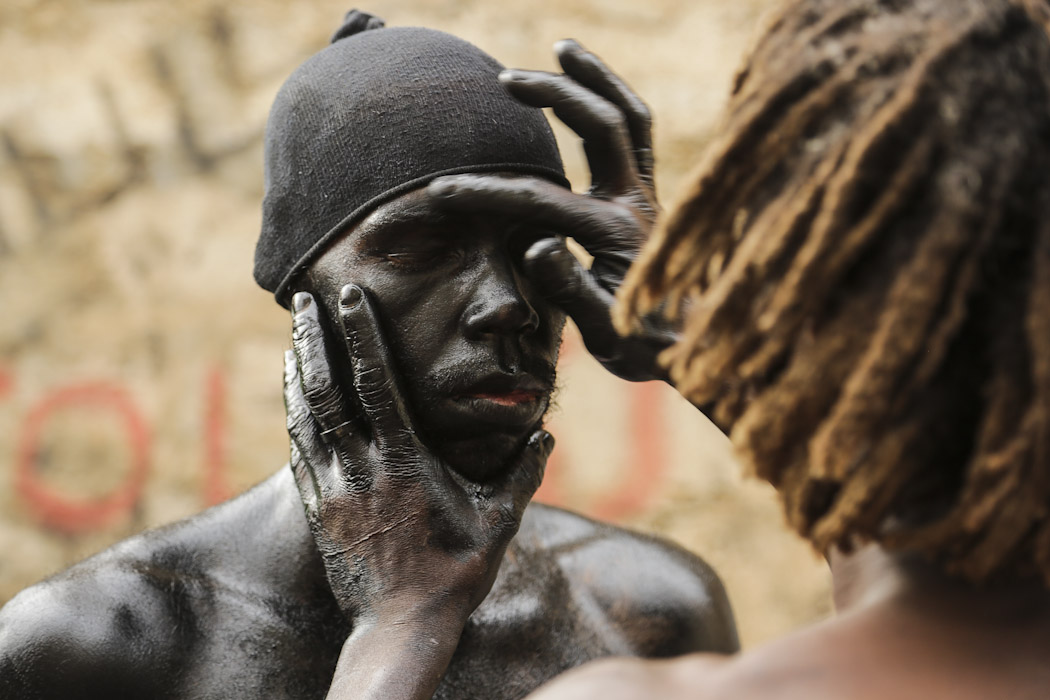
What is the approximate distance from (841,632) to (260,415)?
4.76 metres

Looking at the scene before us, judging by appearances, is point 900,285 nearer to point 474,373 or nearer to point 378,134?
point 474,373

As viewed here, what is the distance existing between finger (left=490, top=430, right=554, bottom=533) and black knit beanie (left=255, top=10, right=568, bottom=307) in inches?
22.3

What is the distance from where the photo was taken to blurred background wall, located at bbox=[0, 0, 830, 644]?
548 centimetres

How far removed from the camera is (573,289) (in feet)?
6.65

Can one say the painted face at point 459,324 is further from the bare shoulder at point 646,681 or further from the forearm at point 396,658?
the bare shoulder at point 646,681

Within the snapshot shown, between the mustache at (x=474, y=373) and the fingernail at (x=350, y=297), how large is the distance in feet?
0.67

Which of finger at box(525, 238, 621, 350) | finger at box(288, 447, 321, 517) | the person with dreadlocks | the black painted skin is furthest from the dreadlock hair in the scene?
the black painted skin

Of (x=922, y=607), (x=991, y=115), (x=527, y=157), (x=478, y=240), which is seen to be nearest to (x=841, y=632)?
(x=922, y=607)

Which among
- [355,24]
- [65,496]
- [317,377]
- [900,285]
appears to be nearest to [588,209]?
[317,377]

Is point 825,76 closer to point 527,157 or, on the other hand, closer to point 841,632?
point 841,632

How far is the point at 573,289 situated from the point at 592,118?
13.0 inches

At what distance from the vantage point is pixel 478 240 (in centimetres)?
219

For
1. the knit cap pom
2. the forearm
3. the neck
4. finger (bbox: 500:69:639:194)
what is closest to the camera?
the neck

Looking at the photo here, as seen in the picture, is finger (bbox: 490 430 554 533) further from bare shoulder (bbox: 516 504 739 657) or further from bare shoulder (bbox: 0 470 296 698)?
bare shoulder (bbox: 0 470 296 698)
